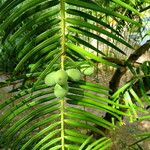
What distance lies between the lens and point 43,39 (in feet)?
2.03

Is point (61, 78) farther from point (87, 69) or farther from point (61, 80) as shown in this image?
point (87, 69)

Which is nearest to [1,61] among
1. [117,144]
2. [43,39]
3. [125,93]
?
[117,144]

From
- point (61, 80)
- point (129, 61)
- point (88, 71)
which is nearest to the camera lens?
point (61, 80)

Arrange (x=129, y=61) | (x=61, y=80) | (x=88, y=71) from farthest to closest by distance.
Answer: (x=129, y=61), (x=88, y=71), (x=61, y=80)

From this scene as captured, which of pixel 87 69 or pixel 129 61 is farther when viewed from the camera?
pixel 129 61

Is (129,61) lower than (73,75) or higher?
higher

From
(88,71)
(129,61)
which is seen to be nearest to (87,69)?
(88,71)

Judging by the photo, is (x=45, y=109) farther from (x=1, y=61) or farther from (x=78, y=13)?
(x=1, y=61)

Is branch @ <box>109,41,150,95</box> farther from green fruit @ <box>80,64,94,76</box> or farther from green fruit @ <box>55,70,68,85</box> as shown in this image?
green fruit @ <box>55,70,68,85</box>

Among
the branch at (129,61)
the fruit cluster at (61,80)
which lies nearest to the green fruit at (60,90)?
the fruit cluster at (61,80)

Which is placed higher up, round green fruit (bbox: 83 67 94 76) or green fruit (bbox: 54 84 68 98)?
round green fruit (bbox: 83 67 94 76)

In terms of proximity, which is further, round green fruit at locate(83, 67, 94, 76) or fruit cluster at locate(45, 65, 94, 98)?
round green fruit at locate(83, 67, 94, 76)

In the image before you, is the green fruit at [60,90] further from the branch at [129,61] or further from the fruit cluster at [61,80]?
the branch at [129,61]

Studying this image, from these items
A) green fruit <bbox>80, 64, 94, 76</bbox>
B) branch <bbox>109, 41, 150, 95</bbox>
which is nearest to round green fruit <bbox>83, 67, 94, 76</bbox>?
green fruit <bbox>80, 64, 94, 76</bbox>
